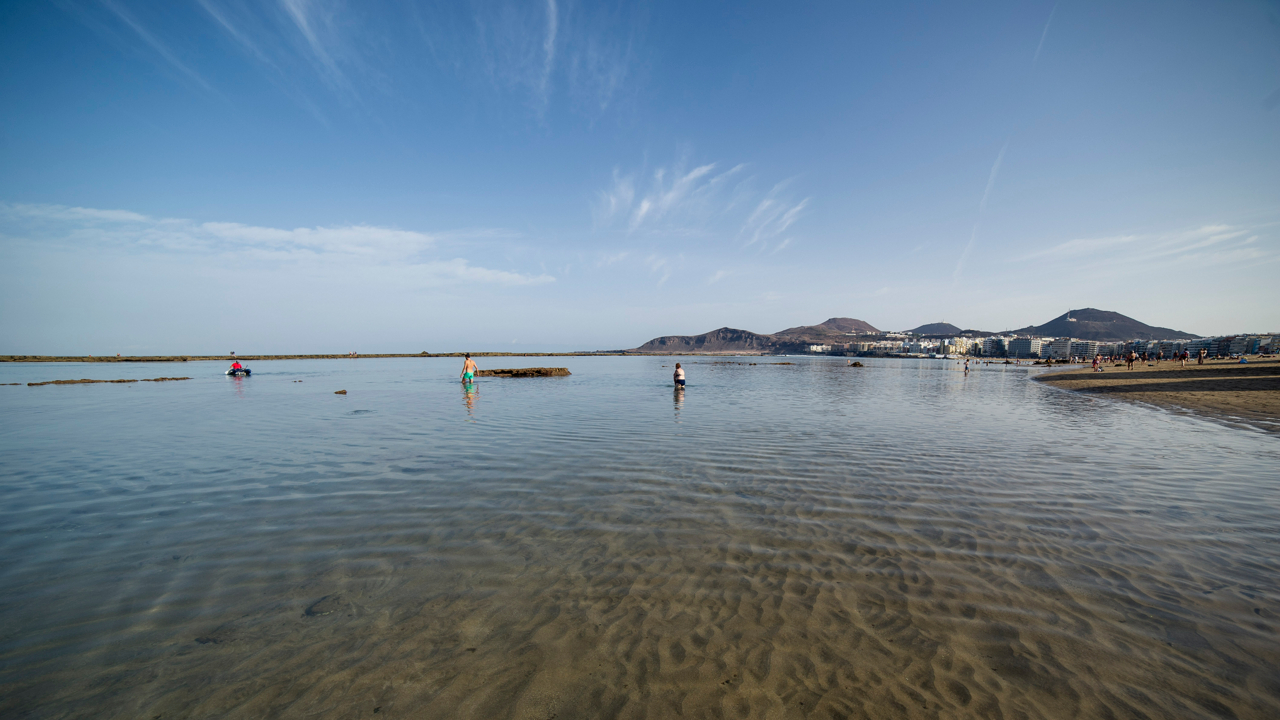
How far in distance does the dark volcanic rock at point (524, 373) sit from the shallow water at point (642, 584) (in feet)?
121

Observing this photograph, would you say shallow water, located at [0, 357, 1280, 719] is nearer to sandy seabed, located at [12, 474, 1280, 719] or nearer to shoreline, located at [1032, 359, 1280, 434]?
sandy seabed, located at [12, 474, 1280, 719]

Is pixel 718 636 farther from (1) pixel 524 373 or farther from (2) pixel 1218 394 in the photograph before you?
(1) pixel 524 373

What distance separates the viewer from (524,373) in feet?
165

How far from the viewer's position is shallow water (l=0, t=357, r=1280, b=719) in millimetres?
4016

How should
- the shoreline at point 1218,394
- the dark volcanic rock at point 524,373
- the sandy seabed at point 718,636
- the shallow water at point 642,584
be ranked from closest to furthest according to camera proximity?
the sandy seabed at point 718,636 → the shallow water at point 642,584 → the shoreline at point 1218,394 → the dark volcanic rock at point 524,373

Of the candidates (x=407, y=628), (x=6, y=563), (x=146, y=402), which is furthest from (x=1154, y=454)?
(x=146, y=402)

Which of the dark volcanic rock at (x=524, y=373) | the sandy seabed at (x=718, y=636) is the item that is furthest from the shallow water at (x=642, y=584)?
the dark volcanic rock at (x=524, y=373)

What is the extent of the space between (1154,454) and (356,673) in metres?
19.1

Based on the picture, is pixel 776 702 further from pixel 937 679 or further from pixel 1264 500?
pixel 1264 500

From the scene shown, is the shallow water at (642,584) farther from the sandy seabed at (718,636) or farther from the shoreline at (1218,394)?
the shoreline at (1218,394)

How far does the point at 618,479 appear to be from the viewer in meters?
10.5

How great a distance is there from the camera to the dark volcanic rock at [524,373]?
5025cm

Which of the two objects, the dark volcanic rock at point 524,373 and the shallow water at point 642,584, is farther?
the dark volcanic rock at point 524,373

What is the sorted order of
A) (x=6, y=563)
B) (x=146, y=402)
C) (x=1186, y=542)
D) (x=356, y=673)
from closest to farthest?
(x=356, y=673) → (x=6, y=563) → (x=1186, y=542) → (x=146, y=402)
